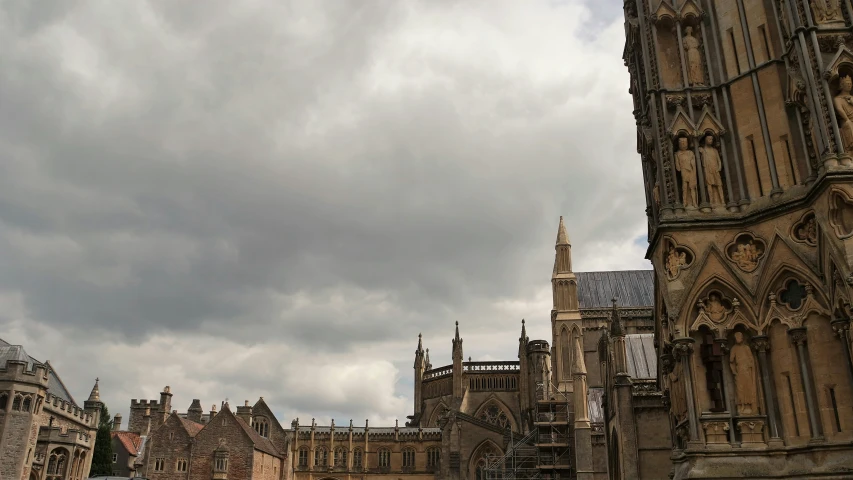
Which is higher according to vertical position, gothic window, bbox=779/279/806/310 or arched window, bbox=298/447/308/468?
arched window, bbox=298/447/308/468

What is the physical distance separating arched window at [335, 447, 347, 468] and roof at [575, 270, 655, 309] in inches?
1302

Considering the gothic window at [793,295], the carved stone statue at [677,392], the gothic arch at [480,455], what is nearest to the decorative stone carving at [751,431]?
the carved stone statue at [677,392]

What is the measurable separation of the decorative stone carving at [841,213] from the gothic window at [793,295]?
1.47 metres

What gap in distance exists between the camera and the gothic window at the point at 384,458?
73.8 m

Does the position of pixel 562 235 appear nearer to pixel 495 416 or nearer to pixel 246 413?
pixel 495 416

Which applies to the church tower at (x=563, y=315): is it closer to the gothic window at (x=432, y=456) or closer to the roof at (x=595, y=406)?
the roof at (x=595, y=406)

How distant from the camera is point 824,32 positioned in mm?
13570

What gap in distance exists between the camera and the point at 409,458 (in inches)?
2889

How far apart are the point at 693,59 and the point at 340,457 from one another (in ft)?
219

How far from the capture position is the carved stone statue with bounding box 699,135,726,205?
48.1 feet

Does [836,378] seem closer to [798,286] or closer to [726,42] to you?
[798,286]

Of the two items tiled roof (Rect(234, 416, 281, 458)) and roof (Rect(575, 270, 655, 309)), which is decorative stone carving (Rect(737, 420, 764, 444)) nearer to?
roof (Rect(575, 270, 655, 309))

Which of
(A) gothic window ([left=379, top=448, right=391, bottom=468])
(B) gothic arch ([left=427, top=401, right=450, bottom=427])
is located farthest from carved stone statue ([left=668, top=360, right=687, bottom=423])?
(A) gothic window ([left=379, top=448, right=391, bottom=468])

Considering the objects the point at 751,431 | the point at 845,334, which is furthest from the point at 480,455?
the point at 845,334
